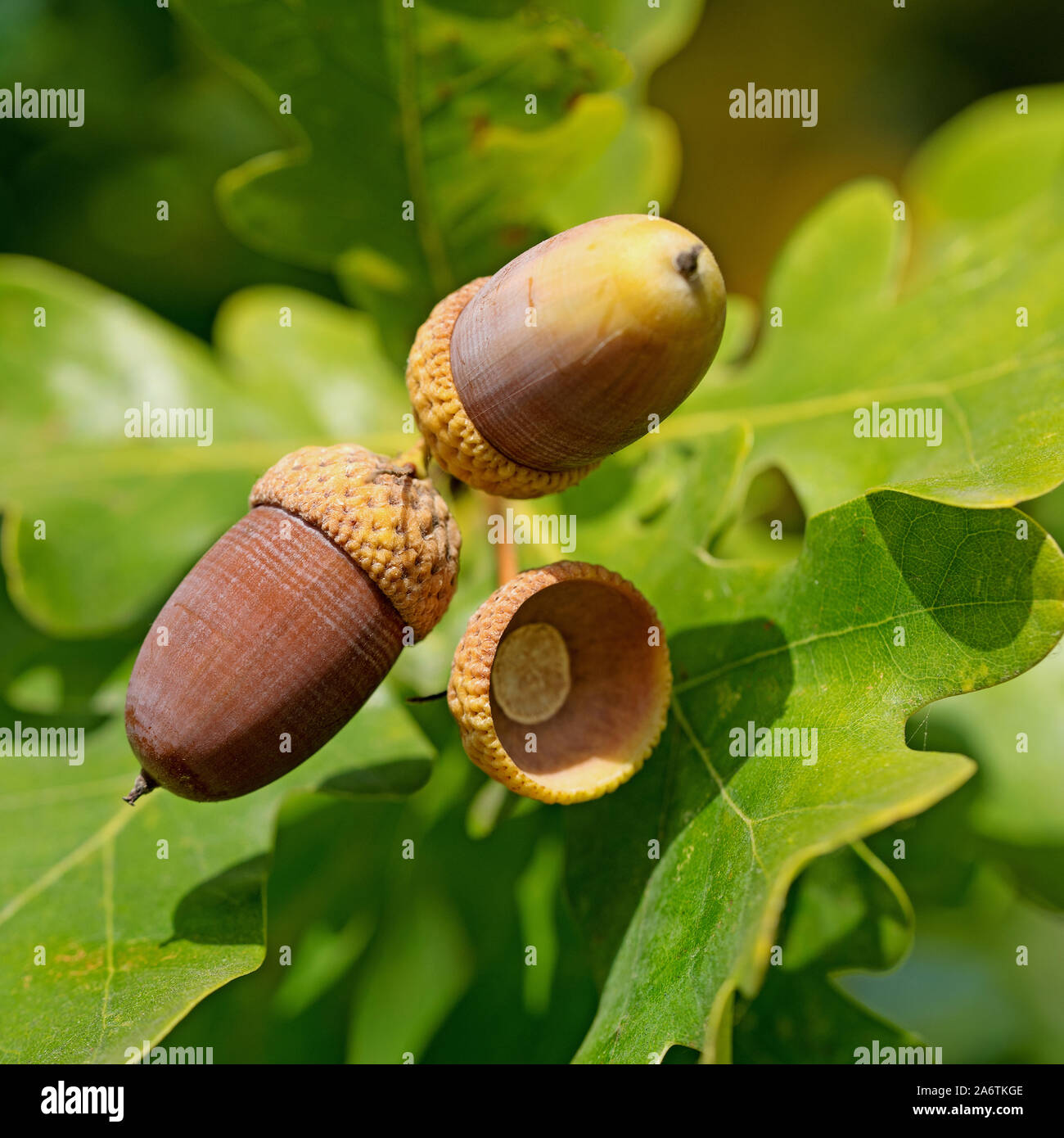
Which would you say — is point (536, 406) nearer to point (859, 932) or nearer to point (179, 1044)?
point (859, 932)

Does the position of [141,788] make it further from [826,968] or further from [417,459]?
[826,968]

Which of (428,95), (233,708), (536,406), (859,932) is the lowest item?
(859,932)

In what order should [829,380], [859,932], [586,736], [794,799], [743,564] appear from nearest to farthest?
1. [794,799]
2. [586,736]
3. [743,564]
4. [859,932]
5. [829,380]

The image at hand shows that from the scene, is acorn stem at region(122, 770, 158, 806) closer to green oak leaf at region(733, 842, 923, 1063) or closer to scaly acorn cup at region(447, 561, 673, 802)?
scaly acorn cup at region(447, 561, 673, 802)

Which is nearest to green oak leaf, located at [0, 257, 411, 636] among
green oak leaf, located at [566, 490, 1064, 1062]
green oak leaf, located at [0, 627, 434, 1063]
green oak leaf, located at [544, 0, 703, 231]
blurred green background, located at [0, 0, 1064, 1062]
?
blurred green background, located at [0, 0, 1064, 1062]

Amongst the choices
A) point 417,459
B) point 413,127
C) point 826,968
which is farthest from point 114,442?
point 826,968

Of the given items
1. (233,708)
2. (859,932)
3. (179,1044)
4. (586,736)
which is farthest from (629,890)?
(179,1044)

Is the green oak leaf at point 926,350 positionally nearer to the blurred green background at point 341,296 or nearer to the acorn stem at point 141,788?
the blurred green background at point 341,296

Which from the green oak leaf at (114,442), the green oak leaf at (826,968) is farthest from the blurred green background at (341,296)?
the green oak leaf at (114,442)
